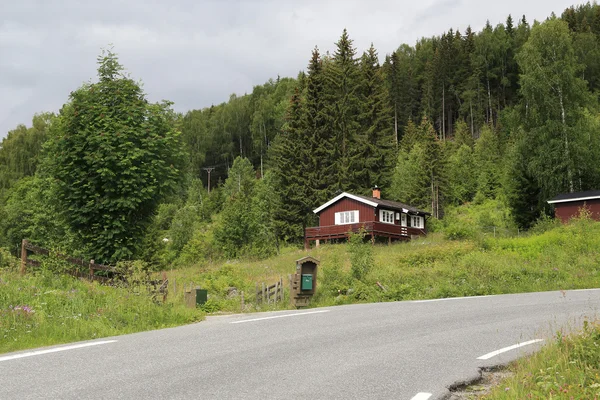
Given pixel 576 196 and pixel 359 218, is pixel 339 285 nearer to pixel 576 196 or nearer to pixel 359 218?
pixel 576 196

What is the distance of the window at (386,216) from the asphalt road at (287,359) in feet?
122

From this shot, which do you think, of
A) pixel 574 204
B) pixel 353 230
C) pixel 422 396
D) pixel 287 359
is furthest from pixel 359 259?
pixel 353 230

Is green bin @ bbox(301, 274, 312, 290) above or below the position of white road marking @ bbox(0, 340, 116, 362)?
above

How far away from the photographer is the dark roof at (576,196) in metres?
38.7

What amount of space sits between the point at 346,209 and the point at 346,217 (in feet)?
2.53

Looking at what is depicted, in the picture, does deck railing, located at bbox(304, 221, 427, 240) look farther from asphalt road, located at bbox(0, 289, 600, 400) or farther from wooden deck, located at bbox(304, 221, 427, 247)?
asphalt road, located at bbox(0, 289, 600, 400)

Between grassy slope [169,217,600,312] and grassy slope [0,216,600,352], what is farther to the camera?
grassy slope [169,217,600,312]

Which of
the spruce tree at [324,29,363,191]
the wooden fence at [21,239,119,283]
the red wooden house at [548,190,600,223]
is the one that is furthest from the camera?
the spruce tree at [324,29,363,191]

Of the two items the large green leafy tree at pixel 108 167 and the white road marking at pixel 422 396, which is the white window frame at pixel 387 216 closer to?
the large green leafy tree at pixel 108 167

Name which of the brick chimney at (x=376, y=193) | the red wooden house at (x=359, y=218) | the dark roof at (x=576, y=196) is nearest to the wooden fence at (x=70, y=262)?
the red wooden house at (x=359, y=218)

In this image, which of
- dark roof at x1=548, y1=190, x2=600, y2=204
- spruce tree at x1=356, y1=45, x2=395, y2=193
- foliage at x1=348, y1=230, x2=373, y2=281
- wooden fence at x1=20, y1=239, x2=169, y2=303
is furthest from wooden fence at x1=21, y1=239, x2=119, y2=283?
spruce tree at x1=356, y1=45, x2=395, y2=193

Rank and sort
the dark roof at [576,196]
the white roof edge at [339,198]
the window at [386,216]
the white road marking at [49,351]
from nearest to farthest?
the white road marking at [49,351] < the dark roof at [576,196] < the white roof edge at [339,198] < the window at [386,216]

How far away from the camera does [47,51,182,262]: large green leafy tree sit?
2091cm

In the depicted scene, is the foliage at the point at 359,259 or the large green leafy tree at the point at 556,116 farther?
the large green leafy tree at the point at 556,116
